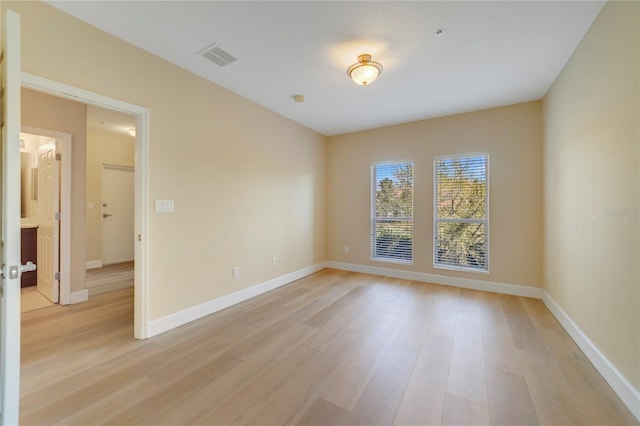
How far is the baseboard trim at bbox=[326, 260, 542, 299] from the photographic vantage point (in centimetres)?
372

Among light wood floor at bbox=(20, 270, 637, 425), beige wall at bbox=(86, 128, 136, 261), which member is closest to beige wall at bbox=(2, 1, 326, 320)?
light wood floor at bbox=(20, 270, 637, 425)

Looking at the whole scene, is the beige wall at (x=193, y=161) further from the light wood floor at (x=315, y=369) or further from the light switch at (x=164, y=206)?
the light wood floor at (x=315, y=369)

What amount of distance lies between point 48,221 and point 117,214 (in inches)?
97.6

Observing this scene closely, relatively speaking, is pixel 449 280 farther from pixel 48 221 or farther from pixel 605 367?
pixel 48 221

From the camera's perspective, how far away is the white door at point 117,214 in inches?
219

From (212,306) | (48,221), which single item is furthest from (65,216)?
(212,306)

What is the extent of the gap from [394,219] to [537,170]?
7.12 ft

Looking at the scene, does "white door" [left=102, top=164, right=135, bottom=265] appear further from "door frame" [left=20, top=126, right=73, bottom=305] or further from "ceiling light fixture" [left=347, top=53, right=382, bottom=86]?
"ceiling light fixture" [left=347, top=53, right=382, bottom=86]

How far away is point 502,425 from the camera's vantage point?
1.48 metres

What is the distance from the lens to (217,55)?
2.55 meters

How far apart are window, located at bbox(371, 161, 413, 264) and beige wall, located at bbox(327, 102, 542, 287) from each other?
4.8 inches

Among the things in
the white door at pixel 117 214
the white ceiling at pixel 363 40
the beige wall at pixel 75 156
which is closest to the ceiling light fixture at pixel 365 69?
the white ceiling at pixel 363 40

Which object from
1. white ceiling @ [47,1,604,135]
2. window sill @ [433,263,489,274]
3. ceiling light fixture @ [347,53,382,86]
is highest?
white ceiling @ [47,1,604,135]

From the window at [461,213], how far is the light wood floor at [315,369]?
1.06 m
